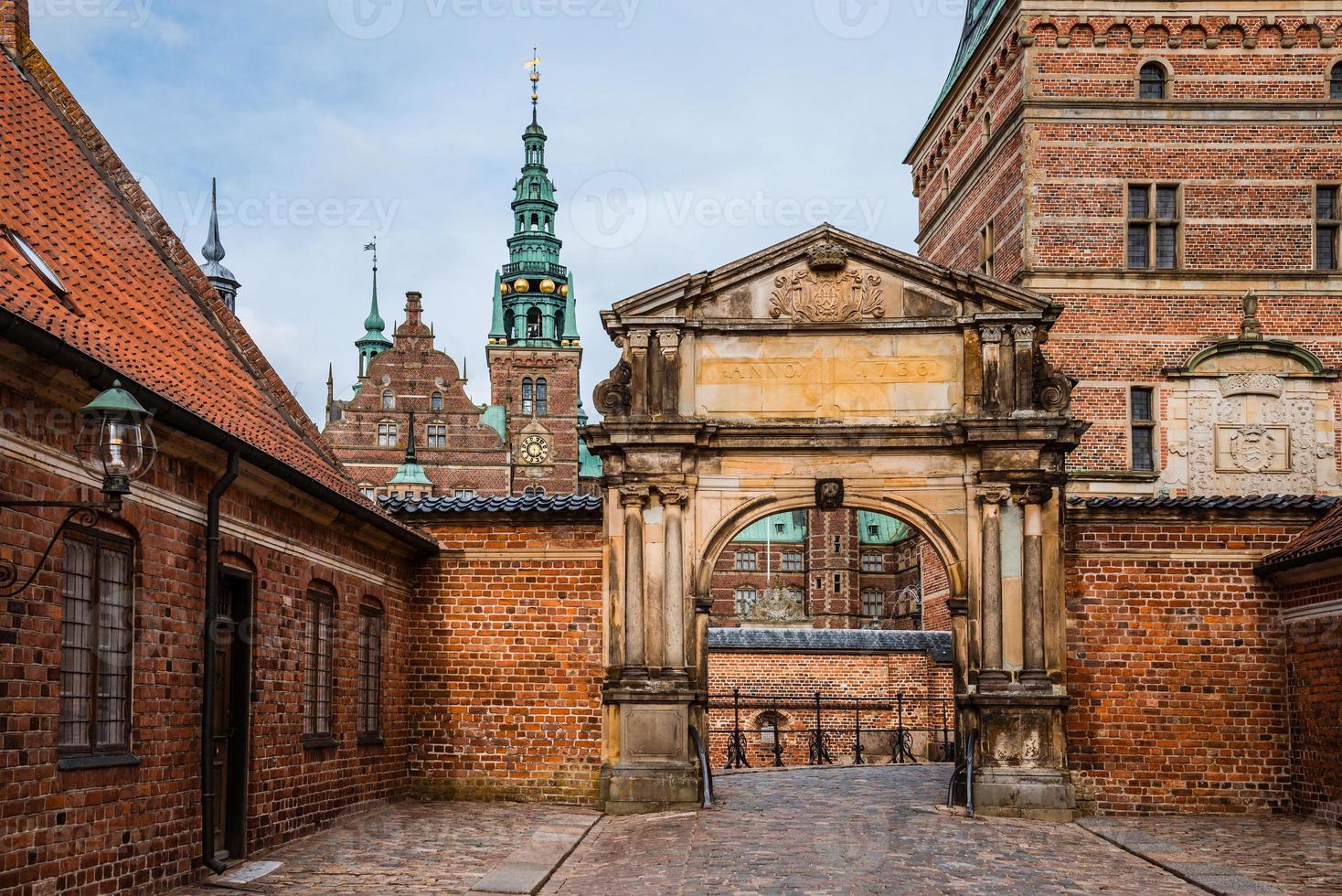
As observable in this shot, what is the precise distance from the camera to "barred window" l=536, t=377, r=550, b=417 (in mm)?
83188

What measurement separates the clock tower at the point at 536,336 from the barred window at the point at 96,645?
65.1m

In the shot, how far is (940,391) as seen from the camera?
19344mm

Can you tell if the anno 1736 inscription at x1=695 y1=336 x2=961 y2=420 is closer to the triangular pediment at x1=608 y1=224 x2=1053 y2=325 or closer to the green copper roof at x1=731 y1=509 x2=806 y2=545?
the triangular pediment at x1=608 y1=224 x2=1053 y2=325

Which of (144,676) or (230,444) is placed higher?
(230,444)

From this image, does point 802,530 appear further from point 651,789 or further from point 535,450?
point 651,789

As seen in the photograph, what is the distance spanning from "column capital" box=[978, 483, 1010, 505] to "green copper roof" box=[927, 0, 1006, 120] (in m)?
16.5

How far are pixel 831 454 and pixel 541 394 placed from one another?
6476cm

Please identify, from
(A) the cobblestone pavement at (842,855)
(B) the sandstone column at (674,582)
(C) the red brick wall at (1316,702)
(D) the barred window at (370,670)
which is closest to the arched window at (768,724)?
(A) the cobblestone pavement at (842,855)

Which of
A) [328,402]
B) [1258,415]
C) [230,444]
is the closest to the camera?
[230,444]

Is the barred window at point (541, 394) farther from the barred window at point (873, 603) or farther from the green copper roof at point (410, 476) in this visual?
the barred window at point (873, 603)

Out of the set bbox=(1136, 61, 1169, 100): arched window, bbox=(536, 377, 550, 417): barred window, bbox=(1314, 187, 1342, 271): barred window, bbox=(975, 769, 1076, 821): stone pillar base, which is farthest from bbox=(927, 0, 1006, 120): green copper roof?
bbox=(536, 377, 550, 417): barred window

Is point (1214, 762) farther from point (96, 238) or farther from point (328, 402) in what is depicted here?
point (328, 402)

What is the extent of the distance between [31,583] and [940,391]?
40.6 feet

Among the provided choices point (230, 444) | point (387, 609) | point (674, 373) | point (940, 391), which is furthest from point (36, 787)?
point (940, 391)
